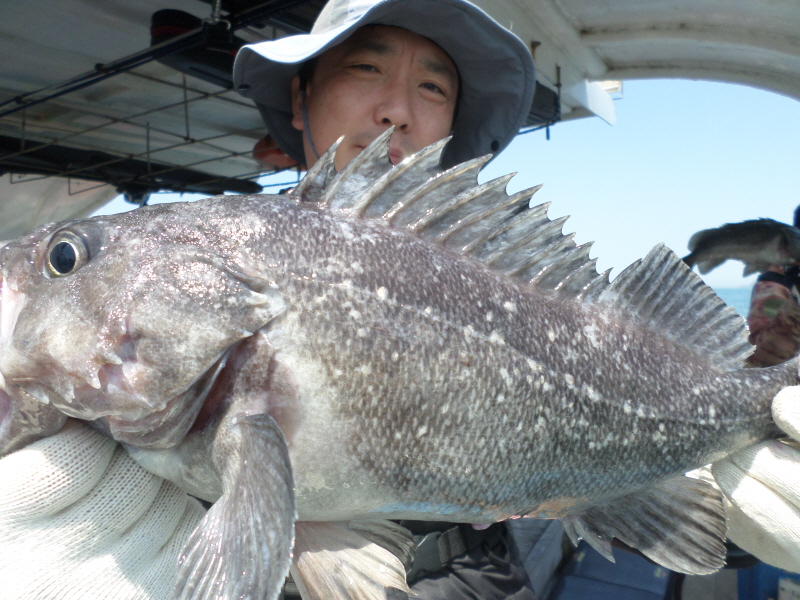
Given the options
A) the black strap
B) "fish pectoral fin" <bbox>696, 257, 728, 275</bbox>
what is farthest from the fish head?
"fish pectoral fin" <bbox>696, 257, 728, 275</bbox>

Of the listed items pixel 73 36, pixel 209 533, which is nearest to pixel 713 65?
pixel 209 533

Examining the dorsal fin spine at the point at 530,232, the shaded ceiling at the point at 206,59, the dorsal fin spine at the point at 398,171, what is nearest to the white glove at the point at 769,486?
the dorsal fin spine at the point at 530,232

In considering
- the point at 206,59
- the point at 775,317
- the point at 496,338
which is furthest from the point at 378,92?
the point at 206,59

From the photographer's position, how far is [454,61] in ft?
7.06

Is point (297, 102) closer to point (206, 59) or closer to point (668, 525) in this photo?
point (668, 525)

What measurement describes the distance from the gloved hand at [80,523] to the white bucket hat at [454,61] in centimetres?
131

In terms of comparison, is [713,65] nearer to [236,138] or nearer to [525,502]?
[525,502]

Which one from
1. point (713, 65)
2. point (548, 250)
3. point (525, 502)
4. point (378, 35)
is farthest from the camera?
point (713, 65)

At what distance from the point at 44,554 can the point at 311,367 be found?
2.19 feet

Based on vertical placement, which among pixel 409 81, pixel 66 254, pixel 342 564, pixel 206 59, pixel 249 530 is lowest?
pixel 342 564

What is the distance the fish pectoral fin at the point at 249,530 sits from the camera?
0.90 metres

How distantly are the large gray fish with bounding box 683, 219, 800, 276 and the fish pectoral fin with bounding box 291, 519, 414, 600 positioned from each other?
2.17 meters

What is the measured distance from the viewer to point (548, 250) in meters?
1.34

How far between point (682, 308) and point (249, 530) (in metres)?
1.31
